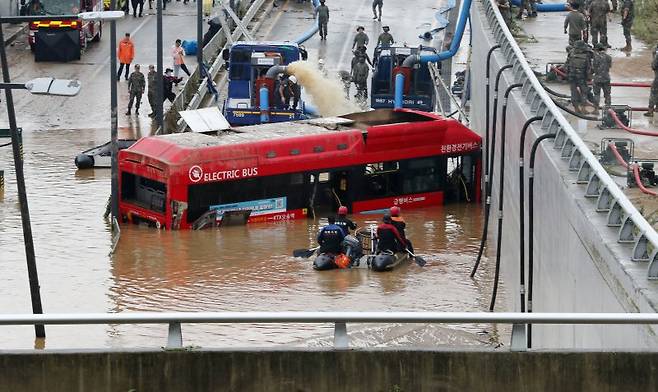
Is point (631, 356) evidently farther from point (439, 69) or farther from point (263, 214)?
point (439, 69)

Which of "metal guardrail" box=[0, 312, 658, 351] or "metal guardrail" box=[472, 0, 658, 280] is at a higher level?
"metal guardrail" box=[0, 312, 658, 351]

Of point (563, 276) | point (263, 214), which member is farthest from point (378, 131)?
point (563, 276)

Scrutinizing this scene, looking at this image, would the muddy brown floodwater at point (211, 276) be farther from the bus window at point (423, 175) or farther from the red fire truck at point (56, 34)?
the red fire truck at point (56, 34)

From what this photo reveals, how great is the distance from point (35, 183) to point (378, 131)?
8073mm

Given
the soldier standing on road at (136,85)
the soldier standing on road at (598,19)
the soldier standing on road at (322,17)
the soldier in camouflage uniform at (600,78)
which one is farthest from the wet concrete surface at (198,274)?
the soldier standing on road at (322,17)

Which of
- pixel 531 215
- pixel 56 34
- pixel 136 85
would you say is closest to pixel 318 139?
pixel 136 85

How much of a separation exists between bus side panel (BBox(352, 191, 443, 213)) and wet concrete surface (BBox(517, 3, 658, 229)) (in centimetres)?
390

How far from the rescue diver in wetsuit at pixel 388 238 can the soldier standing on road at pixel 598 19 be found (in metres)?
6.05

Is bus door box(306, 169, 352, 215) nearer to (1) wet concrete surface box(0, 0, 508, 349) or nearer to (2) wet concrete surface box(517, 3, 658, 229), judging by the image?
(1) wet concrete surface box(0, 0, 508, 349)

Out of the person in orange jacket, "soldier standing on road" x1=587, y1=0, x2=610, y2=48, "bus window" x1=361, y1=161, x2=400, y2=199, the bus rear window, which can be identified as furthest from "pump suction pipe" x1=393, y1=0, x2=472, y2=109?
the bus rear window

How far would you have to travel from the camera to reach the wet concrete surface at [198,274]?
2144 centimetres

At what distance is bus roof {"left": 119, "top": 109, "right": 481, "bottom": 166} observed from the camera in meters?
31.6

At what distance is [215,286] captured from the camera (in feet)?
89.5

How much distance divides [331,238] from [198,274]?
2.43 m
